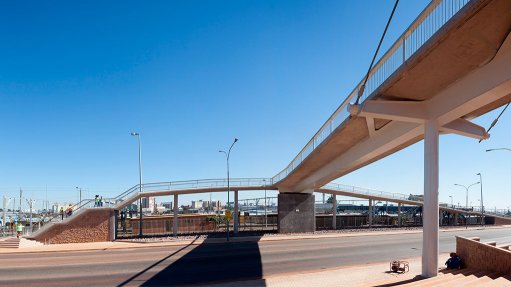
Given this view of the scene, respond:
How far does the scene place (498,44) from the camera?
9.04m

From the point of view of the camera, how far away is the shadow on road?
52.1ft

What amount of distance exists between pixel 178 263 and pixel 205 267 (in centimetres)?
237

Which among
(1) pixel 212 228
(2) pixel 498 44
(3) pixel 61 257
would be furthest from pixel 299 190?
(2) pixel 498 44

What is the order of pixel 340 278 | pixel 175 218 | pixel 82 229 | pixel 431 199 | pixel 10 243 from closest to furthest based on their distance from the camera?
pixel 431 199 < pixel 340 278 < pixel 10 243 < pixel 82 229 < pixel 175 218

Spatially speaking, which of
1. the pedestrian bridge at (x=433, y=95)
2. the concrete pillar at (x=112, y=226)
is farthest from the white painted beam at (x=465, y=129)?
the concrete pillar at (x=112, y=226)

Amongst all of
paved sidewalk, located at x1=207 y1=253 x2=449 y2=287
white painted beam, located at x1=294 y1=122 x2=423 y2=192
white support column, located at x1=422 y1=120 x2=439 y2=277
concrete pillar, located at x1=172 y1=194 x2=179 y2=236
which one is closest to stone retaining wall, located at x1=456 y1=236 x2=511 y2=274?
paved sidewalk, located at x1=207 y1=253 x2=449 y2=287

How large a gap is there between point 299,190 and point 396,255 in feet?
56.7

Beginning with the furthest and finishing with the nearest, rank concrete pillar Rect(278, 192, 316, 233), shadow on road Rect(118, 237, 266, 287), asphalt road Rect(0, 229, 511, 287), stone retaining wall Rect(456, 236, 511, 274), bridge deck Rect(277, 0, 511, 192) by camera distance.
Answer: concrete pillar Rect(278, 192, 316, 233) → asphalt road Rect(0, 229, 511, 287) → shadow on road Rect(118, 237, 266, 287) → stone retaining wall Rect(456, 236, 511, 274) → bridge deck Rect(277, 0, 511, 192)

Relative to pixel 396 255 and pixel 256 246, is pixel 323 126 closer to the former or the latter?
pixel 396 255

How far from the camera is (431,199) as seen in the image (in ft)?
45.0

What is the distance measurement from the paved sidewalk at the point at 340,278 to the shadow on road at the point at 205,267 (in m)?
0.70

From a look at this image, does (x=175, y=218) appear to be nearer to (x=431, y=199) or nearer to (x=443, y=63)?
(x=431, y=199)

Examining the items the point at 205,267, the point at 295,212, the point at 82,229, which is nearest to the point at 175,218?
the point at 82,229

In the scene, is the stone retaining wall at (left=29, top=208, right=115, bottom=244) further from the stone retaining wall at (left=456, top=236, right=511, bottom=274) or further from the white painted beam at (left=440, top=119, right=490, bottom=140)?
the white painted beam at (left=440, top=119, right=490, bottom=140)
